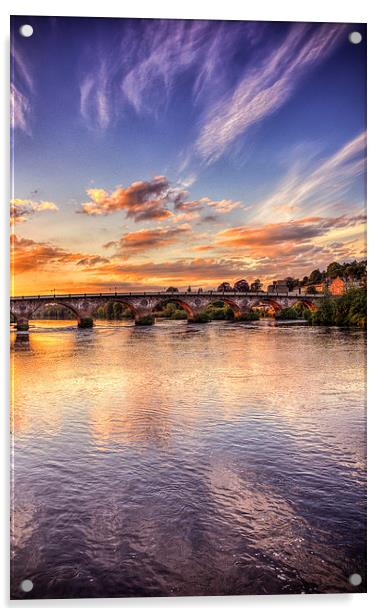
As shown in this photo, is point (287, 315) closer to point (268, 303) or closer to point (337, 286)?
point (268, 303)

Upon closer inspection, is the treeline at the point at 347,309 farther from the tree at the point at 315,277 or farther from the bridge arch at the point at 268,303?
the bridge arch at the point at 268,303

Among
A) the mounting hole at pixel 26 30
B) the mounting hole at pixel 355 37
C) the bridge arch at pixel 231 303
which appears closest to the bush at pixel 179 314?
the bridge arch at pixel 231 303

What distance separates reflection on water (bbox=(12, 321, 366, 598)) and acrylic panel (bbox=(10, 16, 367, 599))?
14mm

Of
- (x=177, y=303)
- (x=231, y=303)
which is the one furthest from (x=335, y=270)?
(x=177, y=303)

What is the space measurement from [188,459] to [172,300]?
1.14 metres

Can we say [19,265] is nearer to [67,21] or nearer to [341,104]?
[67,21]

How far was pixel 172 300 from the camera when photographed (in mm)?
3447

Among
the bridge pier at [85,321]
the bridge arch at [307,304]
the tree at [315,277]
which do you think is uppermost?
the tree at [315,277]

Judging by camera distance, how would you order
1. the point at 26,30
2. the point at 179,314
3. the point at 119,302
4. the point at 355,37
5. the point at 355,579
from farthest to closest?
the point at 179,314
the point at 119,302
the point at 355,37
the point at 26,30
the point at 355,579

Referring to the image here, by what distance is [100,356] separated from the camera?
3.53 metres

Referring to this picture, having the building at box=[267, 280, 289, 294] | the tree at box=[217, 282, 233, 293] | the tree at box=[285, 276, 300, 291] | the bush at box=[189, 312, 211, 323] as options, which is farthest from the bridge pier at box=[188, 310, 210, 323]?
the tree at box=[285, 276, 300, 291]
